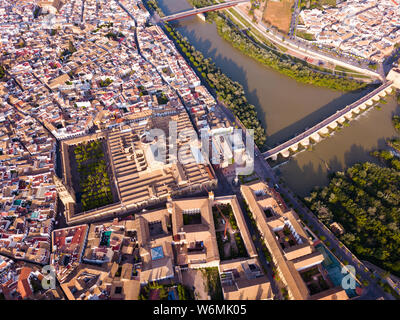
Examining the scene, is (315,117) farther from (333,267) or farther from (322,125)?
(333,267)

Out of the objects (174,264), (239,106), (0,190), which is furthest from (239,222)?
(0,190)

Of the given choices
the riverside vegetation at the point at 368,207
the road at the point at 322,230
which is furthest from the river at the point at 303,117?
the riverside vegetation at the point at 368,207

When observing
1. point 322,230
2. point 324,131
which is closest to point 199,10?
point 324,131

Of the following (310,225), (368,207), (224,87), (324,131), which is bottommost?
(310,225)

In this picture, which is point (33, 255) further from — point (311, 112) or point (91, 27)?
point (91, 27)

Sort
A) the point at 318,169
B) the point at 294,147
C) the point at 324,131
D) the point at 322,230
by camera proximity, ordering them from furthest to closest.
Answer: the point at 324,131
the point at 294,147
the point at 318,169
the point at 322,230

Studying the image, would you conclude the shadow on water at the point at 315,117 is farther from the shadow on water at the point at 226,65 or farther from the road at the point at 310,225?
the road at the point at 310,225
